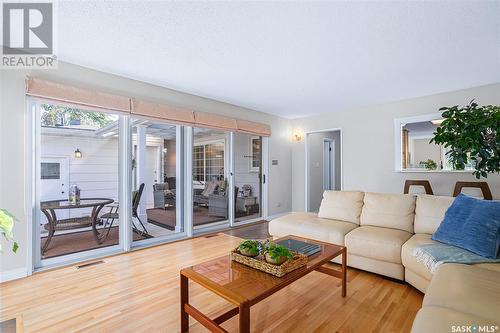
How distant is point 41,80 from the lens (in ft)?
8.81

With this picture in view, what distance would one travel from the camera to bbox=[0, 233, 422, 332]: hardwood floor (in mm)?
1831

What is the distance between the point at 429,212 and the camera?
2.72 m

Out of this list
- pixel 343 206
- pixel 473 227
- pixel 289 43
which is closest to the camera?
pixel 473 227

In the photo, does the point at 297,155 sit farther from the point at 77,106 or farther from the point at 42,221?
the point at 42,221

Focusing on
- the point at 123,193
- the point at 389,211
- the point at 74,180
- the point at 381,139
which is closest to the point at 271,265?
the point at 389,211

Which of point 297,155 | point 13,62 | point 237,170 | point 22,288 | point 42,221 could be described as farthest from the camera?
point 297,155

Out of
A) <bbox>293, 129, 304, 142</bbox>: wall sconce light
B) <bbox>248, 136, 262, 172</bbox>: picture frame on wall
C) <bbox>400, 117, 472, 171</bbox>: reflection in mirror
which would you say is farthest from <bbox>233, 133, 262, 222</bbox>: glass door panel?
<bbox>400, 117, 472, 171</bbox>: reflection in mirror

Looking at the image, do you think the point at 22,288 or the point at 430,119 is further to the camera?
the point at 430,119

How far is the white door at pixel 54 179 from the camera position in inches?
115

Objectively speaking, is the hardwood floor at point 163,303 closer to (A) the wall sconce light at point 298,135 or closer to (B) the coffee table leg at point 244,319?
(B) the coffee table leg at point 244,319

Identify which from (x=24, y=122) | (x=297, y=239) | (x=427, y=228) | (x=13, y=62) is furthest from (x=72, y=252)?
(x=427, y=228)

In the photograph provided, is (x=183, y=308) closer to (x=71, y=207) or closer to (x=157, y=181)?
(x=71, y=207)

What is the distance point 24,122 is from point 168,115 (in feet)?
5.38

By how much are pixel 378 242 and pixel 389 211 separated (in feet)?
2.07
